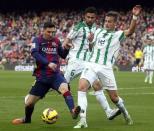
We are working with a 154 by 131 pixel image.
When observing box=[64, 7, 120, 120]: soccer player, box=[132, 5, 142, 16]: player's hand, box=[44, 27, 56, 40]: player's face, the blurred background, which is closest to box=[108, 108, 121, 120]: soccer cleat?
box=[64, 7, 120, 120]: soccer player

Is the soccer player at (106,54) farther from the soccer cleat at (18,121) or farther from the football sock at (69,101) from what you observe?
the soccer cleat at (18,121)

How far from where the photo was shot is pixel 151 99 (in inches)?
792

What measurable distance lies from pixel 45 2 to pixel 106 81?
46251mm

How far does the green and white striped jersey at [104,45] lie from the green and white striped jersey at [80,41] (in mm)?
2254

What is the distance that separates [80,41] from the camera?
53.6 feet

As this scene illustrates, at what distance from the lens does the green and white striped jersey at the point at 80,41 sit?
15598 millimetres

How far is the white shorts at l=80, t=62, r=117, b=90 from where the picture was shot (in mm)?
12797

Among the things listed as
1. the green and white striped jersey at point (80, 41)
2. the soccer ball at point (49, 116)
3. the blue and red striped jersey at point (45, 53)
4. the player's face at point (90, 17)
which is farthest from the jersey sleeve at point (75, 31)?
the soccer ball at point (49, 116)

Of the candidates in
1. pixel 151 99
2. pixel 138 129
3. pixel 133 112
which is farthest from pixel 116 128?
pixel 151 99

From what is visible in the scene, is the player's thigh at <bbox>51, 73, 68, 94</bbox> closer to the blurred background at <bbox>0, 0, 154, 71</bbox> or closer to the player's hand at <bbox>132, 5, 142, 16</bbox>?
the player's hand at <bbox>132, 5, 142, 16</bbox>

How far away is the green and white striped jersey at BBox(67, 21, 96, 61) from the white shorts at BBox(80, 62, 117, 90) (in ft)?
8.18

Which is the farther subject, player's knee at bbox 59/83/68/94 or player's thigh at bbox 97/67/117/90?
player's thigh at bbox 97/67/117/90

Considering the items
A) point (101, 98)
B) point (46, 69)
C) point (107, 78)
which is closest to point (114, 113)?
point (101, 98)

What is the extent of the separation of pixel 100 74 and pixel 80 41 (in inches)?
136
